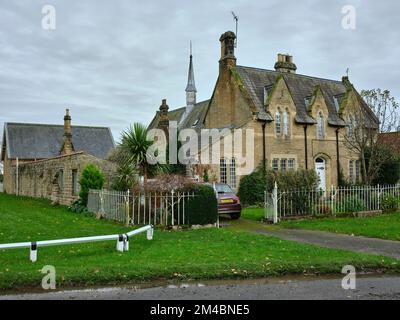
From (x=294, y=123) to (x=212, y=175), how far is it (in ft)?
25.8

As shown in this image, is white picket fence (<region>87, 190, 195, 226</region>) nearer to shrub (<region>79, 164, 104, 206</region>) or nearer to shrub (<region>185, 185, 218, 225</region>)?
shrub (<region>185, 185, 218, 225</region>)

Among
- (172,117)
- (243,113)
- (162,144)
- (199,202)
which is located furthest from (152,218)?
(172,117)

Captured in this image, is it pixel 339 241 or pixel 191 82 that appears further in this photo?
pixel 191 82

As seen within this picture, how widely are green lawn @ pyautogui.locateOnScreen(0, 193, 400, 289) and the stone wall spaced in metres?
10.0

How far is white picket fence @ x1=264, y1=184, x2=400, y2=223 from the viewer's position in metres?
17.7

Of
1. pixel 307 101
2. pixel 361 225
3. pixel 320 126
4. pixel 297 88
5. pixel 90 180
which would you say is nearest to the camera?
pixel 361 225

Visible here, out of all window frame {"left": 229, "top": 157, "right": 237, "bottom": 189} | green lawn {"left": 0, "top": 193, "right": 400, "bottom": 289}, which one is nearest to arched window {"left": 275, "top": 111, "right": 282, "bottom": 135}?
window frame {"left": 229, "top": 157, "right": 237, "bottom": 189}

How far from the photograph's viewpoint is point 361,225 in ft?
51.2

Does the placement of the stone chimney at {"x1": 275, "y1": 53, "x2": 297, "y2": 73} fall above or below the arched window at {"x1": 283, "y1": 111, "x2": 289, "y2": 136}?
above

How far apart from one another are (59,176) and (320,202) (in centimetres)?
1666

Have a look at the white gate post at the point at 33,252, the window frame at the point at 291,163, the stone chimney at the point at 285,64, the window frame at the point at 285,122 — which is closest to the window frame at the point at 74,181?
the window frame at the point at 285,122

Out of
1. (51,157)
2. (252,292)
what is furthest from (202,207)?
(51,157)

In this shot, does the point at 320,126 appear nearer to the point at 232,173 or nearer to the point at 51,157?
the point at 232,173

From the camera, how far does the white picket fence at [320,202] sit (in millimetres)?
17688
